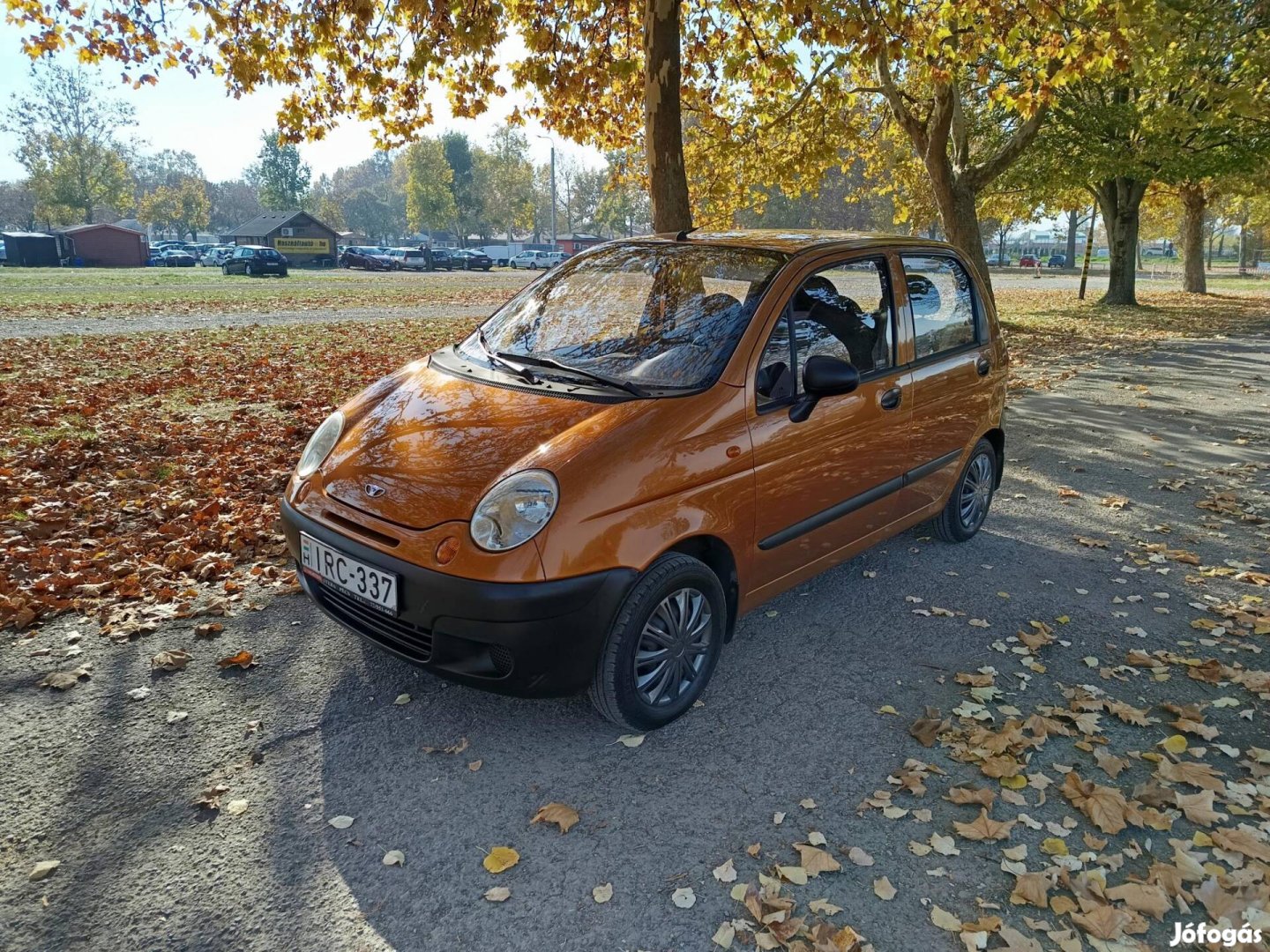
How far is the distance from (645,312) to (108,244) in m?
64.6

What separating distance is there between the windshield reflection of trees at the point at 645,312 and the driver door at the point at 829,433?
0.22 m

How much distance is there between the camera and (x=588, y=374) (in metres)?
3.65

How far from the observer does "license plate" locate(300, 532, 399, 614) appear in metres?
3.07

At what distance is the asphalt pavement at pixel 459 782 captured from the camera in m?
2.46

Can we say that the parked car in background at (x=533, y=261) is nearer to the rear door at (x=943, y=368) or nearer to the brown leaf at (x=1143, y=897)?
the rear door at (x=943, y=368)

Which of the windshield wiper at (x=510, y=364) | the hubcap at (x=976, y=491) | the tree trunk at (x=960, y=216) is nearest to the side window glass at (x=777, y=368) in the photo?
the windshield wiper at (x=510, y=364)

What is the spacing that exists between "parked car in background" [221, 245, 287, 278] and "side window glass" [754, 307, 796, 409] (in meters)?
40.2

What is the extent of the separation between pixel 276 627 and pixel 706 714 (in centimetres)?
217

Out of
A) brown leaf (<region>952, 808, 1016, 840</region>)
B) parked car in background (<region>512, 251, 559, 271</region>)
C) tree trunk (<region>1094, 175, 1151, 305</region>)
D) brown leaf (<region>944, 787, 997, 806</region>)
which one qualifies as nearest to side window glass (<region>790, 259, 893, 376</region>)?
brown leaf (<region>944, 787, 997, 806</region>)

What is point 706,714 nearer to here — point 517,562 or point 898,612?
point 517,562

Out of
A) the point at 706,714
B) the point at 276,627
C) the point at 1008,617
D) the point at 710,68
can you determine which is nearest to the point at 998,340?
the point at 1008,617

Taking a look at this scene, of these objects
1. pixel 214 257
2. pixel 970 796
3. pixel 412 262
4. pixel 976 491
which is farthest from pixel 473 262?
pixel 970 796

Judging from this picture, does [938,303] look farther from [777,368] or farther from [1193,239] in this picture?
[1193,239]

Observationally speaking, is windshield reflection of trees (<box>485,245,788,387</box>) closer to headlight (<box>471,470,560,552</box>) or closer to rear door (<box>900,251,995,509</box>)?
headlight (<box>471,470,560,552</box>)
